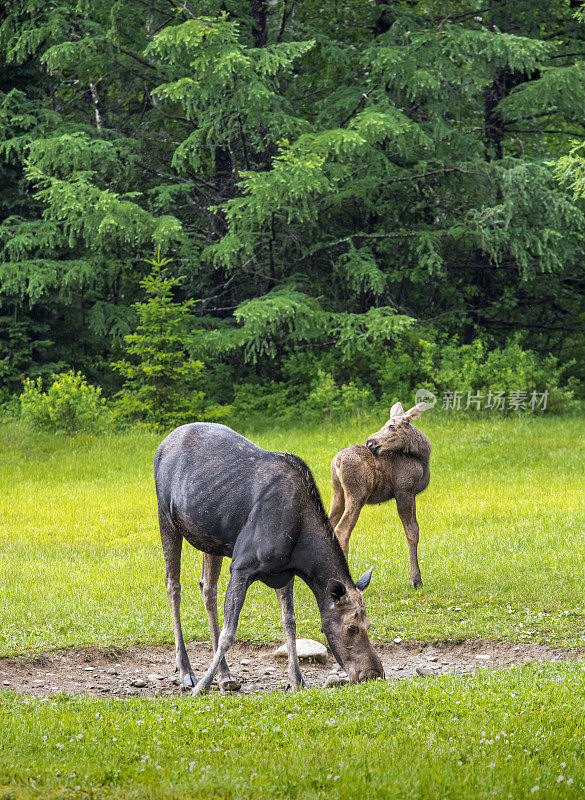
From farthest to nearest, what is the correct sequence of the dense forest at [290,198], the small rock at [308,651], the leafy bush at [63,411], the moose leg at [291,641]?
the dense forest at [290,198]
the leafy bush at [63,411]
the small rock at [308,651]
the moose leg at [291,641]

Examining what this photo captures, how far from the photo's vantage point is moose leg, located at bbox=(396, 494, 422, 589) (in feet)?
37.7

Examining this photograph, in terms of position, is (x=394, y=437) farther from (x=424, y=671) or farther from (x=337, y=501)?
(x=424, y=671)

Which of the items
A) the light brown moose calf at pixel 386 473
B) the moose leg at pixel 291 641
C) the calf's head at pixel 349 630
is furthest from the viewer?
the light brown moose calf at pixel 386 473

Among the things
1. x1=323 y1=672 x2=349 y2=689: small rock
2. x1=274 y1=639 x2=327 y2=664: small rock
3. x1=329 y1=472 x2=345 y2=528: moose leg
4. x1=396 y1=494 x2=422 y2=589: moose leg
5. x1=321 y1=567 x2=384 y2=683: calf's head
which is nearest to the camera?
x1=321 y1=567 x2=384 y2=683: calf's head

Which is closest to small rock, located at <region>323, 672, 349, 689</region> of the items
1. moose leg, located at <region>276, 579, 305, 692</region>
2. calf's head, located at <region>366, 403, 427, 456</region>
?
moose leg, located at <region>276, 579, 305, 692</region>

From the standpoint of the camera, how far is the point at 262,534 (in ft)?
24.4

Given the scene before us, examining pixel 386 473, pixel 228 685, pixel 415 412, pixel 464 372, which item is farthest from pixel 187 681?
pixel 464 372

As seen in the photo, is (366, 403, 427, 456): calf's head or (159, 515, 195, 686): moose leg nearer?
(159, 515, 195, 686): moose leg

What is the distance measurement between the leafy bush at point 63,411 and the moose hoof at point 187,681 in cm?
1580

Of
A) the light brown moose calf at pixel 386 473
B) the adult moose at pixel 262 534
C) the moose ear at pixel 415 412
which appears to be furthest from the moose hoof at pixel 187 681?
the moose ear at pixel 415 412

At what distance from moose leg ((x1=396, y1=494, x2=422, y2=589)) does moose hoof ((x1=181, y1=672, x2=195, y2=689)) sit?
3.93 metres

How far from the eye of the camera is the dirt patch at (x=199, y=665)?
331 inches

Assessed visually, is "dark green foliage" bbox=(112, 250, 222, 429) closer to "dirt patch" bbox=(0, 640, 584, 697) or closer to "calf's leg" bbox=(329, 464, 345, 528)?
"calf's leg" bbox=(329, 464, 345, 528)

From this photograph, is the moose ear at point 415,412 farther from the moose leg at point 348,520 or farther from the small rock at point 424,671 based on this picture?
the small rock at point 424,671
